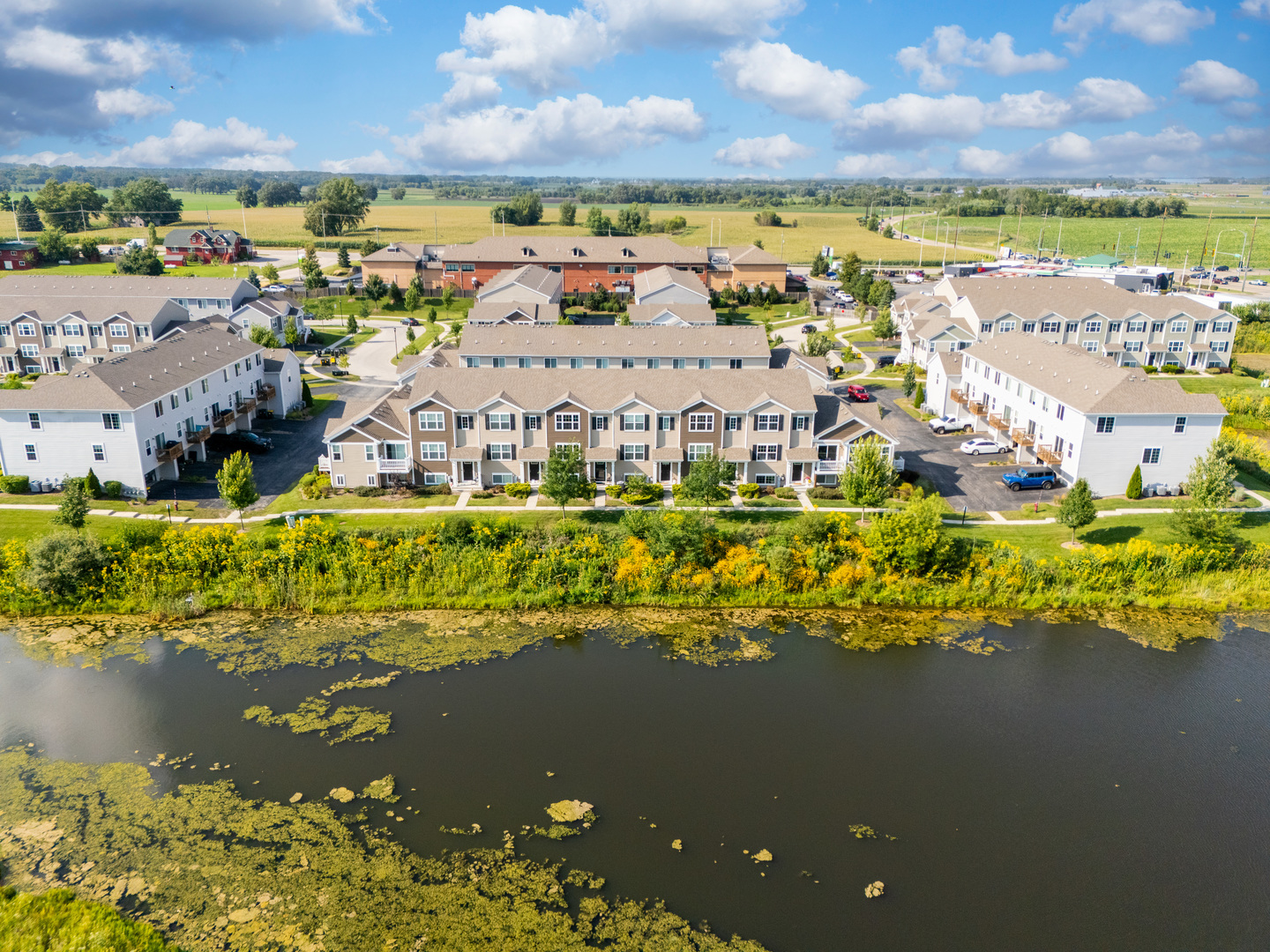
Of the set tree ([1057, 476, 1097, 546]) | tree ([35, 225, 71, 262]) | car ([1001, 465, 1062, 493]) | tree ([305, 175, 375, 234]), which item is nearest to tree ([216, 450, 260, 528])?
tree ([1057, 476, 1097, 546])

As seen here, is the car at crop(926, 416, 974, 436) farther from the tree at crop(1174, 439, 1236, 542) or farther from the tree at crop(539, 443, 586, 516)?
the tree at crop(539, 443, 586, 516)

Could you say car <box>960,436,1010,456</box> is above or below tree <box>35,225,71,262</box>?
below

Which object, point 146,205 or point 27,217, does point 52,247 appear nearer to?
point 27,217

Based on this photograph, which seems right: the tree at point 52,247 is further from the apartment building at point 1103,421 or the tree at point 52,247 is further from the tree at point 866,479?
the apartment building at point 1103,421

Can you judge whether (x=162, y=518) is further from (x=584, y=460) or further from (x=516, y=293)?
(x=516, y=293)

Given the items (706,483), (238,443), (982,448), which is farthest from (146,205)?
(982,448)

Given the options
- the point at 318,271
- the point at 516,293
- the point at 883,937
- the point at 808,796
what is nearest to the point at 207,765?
the point at 808,796
